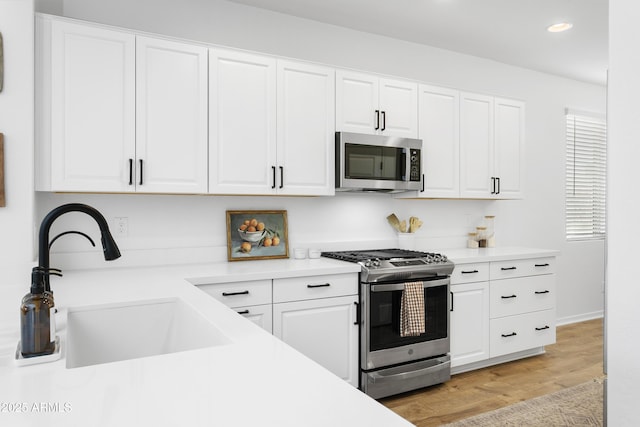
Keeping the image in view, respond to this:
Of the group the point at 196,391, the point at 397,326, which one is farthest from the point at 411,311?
the point at 196,391

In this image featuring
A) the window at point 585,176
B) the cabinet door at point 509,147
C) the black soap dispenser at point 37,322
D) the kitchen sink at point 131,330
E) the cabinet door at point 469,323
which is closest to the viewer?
the black soap dispenser at point 37,322

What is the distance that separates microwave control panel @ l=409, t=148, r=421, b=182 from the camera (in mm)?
3436

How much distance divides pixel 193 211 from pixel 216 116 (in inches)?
27.2

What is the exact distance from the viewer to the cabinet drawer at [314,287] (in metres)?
2.61

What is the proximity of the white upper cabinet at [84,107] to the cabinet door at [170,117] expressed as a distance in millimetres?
67

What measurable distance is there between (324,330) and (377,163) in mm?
1309

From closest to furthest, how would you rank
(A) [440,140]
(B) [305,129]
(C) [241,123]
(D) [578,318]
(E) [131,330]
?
1. (E) [131,330]
2. (C) [241,123]
3. (B) [305,129]
4. (A) [440,140]
5. (D) [578,318]

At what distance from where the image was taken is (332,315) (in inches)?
109

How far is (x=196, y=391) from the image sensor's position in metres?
0.81

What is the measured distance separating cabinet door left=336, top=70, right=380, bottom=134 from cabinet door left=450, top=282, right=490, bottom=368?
1412 mm

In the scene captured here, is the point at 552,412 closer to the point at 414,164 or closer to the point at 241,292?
the point at 414,164

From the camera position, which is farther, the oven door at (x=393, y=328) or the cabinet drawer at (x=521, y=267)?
the cabinet drawer at (x=521, y=267)

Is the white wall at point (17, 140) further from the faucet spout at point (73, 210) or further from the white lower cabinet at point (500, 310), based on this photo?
the white lower cabinet at point (500, 310)

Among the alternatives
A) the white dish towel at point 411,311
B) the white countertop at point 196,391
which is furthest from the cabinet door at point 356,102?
the white countertop at point 196,391
